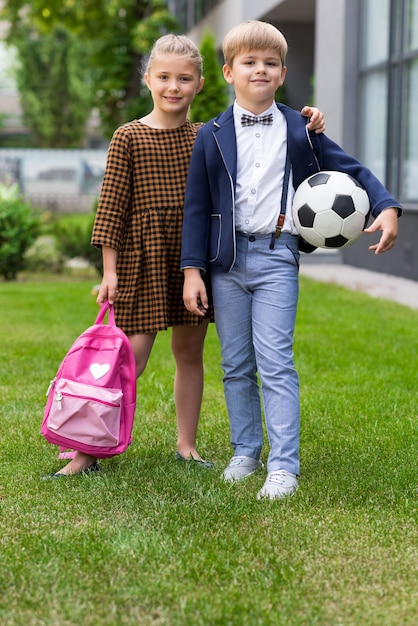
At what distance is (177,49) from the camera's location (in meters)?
3.84

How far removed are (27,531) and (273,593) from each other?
3.14 feet

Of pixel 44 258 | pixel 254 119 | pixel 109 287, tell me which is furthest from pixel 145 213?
pixel 44 258

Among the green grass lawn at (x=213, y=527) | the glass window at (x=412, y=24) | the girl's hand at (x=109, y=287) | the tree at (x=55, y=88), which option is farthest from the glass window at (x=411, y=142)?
the tree at (x=55, y=88)

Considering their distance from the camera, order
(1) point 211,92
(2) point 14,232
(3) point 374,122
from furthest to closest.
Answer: (1) point 211,92 → (3) point 374,122 → (2) point 14,232

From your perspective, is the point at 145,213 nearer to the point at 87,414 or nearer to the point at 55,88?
the point at 87,414

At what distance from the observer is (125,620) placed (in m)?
2.52

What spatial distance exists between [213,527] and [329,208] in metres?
1.22

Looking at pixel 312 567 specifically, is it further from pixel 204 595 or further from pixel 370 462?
pixel 370 462

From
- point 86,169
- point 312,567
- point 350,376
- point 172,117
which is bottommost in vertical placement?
point 86,169

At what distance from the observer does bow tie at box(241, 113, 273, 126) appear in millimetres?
3690

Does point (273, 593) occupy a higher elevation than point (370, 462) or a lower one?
higher

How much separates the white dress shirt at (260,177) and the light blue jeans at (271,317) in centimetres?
6

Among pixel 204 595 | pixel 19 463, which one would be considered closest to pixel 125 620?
pixel 204 595

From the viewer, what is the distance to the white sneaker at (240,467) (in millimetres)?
3840
